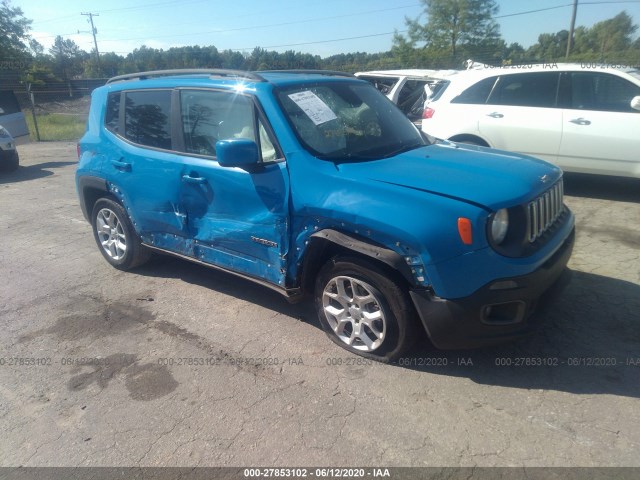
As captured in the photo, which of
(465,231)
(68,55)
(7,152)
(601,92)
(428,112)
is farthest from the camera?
(68,55)

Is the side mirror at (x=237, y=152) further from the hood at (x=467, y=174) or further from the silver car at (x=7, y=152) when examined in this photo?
the silver car at (x=7, y=152)

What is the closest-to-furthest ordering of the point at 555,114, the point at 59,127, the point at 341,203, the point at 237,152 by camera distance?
the point at 341,203, the point at 237,152, the point at 555,114, the point at 59,127

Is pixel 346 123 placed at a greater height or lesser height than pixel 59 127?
greater

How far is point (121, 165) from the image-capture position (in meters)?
4.55

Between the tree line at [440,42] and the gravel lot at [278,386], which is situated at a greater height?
the tree line at [440,42]

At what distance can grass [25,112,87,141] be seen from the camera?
18.6 m

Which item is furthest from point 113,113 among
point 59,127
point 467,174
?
point 59,127

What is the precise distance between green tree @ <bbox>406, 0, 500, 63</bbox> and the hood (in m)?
46.1

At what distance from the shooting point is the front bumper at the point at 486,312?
286 centimetres

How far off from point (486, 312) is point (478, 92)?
5182mm

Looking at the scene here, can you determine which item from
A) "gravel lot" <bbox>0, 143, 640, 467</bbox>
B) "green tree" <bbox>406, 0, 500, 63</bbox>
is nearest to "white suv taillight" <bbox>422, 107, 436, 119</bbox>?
"gravel lot" <bbox>0, 143, 640, 467</bbox>

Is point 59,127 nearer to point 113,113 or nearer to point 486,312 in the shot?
point 113,113

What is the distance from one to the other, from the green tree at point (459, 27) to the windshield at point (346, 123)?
45601 millimetres

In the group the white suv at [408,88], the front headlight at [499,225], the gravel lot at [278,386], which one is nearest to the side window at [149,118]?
the gravel lot at [278,386]
